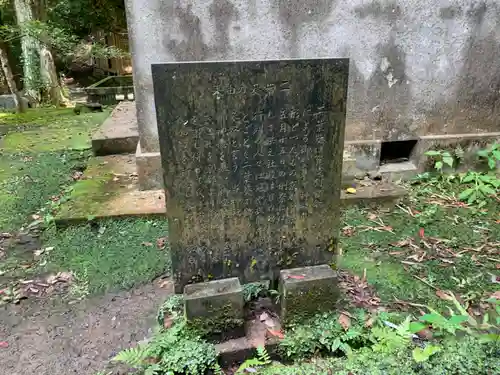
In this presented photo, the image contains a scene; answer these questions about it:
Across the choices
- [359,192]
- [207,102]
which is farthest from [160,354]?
[359,192]

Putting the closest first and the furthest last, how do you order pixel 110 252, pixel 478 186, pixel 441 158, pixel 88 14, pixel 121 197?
pixel 110 252 < pixel 121 197 < pixel 478 186 < pixel 441 158 < pixel 88 14

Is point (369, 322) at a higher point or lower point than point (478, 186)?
lower

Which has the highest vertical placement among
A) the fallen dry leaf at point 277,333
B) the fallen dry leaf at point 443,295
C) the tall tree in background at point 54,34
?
the tall tree in background at point 54,34

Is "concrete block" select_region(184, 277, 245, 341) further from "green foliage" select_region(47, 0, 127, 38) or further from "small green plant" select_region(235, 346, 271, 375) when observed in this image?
"green foliage" select_region(47, 0, 127, 38)

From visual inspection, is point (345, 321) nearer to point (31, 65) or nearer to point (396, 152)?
point (396, 152)

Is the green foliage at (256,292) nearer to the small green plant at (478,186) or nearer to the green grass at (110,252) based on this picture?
the green grass at (110,252)

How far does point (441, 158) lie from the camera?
5.01m

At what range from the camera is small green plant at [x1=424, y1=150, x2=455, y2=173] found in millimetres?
4879

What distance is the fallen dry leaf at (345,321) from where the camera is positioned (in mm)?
2562

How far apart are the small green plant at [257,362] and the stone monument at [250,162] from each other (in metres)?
0.50

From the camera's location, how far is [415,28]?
4473mm

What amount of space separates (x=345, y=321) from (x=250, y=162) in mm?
1222

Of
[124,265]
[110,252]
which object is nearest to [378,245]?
[124,265]

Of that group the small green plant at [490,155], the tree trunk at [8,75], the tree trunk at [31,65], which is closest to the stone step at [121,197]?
the small green plant at [490,155]
